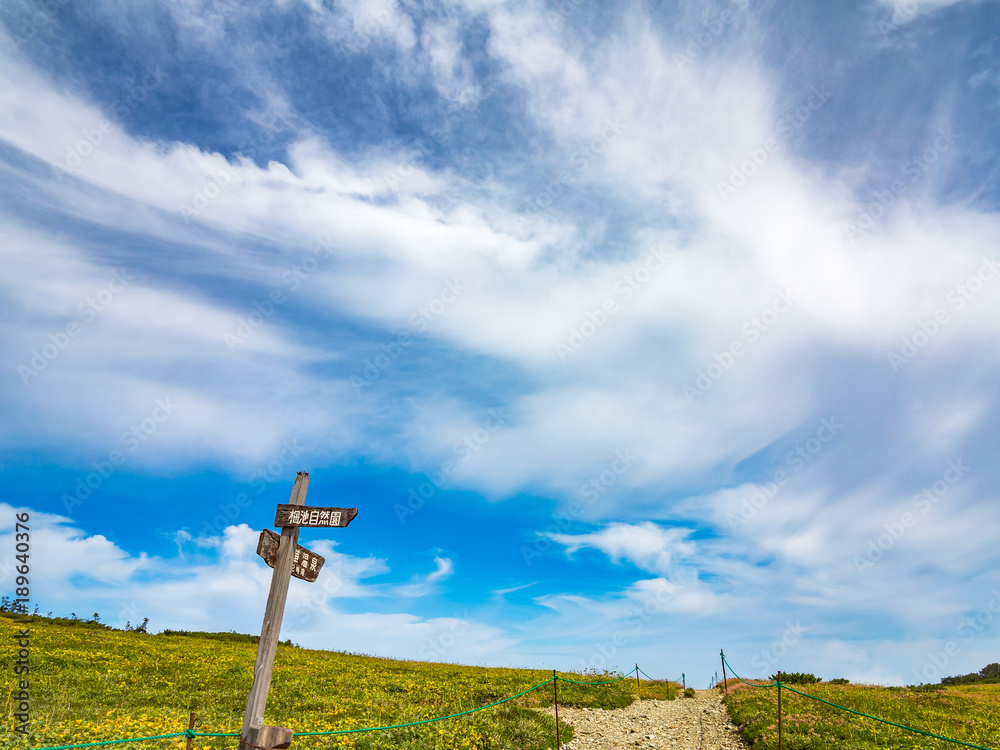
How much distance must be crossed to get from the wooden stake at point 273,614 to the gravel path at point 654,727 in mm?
10581

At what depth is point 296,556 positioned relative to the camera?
383 inches

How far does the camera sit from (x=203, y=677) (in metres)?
19.1

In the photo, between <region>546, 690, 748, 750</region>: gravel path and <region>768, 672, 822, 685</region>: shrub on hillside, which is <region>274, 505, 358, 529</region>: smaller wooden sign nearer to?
<region>546, 690, 748, 750</region>: gravel path

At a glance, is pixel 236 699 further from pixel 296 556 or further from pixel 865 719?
pixel 865 719

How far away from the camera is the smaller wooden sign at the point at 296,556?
9.64 meters

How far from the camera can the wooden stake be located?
344 inches

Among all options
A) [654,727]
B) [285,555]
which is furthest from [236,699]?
[654,727]

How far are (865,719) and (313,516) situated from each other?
17897 mm

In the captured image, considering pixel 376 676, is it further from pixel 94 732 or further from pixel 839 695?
pixel 839 695

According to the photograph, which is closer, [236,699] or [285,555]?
[285,555]

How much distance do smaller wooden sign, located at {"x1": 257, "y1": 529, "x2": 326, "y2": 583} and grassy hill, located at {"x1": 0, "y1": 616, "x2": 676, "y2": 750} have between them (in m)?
4.50

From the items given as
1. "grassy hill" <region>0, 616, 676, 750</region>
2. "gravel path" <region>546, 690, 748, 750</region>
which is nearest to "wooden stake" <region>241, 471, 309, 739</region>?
"grassy hill" <region>0, 616, 676, 750</region>

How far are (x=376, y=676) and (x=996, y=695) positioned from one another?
90.1 feet

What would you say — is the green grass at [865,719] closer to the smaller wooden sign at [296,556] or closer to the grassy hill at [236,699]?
the grassy hill at [236,699]
